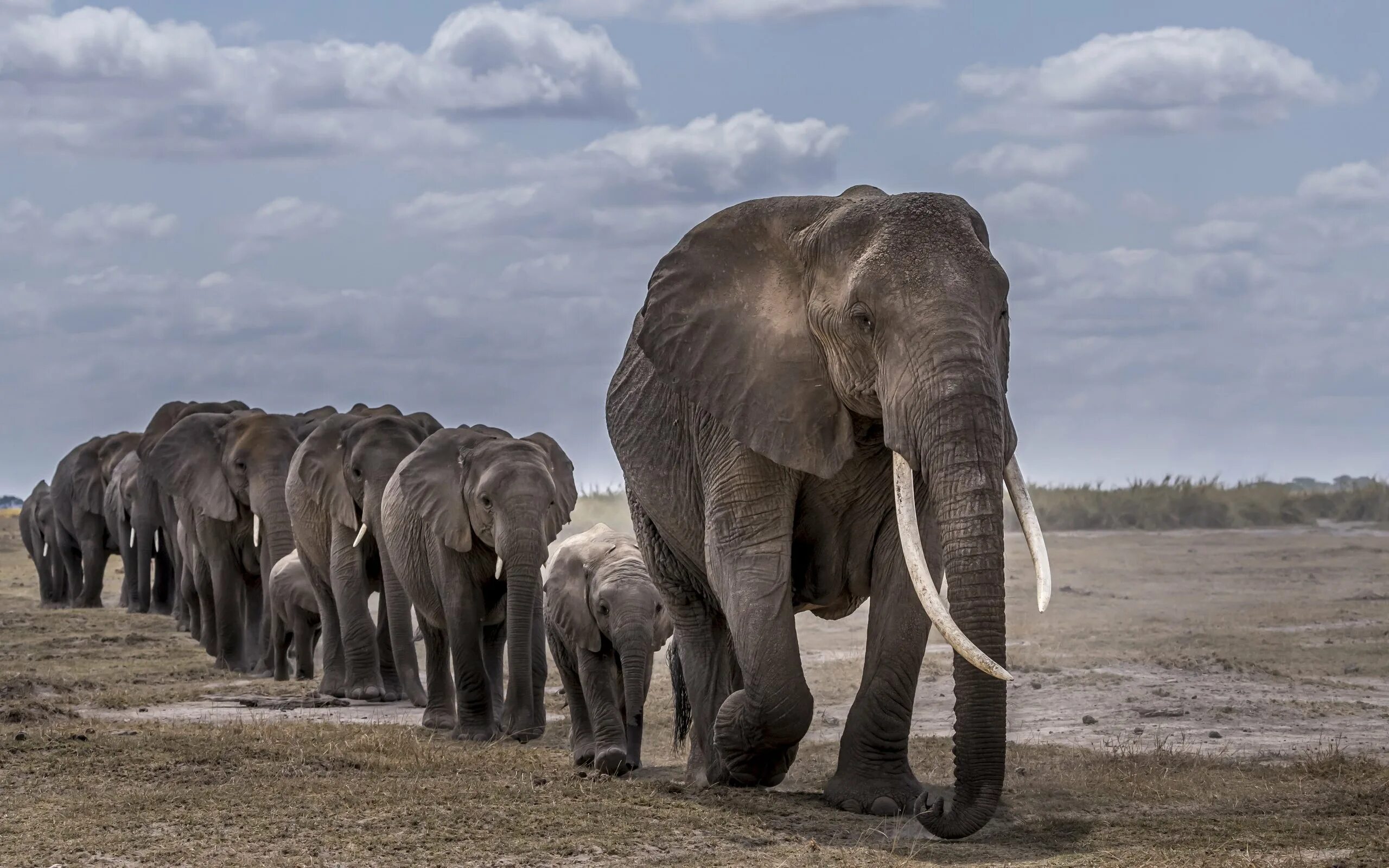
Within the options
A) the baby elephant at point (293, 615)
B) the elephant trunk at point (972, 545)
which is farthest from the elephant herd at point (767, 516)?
the baby elephant at point (293, 615)

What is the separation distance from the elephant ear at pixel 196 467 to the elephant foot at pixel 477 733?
8021mm

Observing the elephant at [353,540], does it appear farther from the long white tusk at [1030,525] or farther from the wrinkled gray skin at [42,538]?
the wrinkled gray skin at [42,538]

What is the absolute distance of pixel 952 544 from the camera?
7035 mm

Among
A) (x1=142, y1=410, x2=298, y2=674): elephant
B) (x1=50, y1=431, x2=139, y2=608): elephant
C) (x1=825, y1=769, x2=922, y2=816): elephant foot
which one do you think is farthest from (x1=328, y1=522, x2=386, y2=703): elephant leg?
(x1=50, y1=431, x2=139, y2=608): elephant

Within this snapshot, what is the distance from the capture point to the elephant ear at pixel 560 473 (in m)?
13.6

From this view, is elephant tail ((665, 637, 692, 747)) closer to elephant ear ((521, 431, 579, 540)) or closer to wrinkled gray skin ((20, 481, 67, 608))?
elephant ear ((521, 431, 579, 540))

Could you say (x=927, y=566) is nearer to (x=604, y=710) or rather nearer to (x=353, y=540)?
(x=604, y=710)

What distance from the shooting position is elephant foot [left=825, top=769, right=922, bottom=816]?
843 centimetres

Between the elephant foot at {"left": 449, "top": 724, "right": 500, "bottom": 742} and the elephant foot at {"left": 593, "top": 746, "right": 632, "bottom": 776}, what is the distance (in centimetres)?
236

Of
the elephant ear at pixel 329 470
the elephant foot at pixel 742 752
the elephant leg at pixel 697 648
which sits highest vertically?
the elephant ear at pixel 329 470

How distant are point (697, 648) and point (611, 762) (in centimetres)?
117

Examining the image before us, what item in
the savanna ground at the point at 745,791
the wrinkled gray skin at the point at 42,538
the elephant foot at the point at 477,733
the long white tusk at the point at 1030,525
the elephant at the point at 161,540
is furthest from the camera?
the wrinkled gray skin at the point at 42,538

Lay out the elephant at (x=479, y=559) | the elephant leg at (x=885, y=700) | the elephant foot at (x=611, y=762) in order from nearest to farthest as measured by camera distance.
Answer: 1. the elephant leg at (x=885, y=700)
2. the elephant foot at (x=611, y=762)
3. the elephant at (x=479, y=559)

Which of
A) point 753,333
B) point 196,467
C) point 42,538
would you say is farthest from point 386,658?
point 42,538
